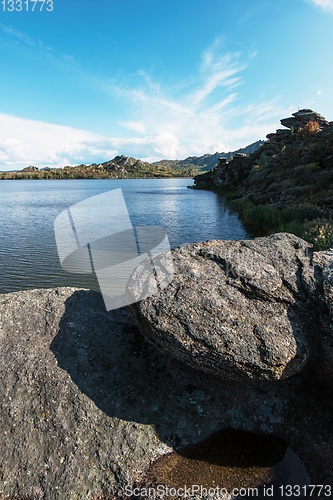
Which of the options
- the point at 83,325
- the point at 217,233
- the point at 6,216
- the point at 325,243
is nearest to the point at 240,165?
the point at 217,233

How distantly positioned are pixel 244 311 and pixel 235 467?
2.35 metres

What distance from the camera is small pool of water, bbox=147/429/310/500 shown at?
3635mm

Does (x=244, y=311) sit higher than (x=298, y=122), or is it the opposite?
(x=298, y=122)

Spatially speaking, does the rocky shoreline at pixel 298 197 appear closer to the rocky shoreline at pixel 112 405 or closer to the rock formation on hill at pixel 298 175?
the rock formation on hill at pixel 298 175

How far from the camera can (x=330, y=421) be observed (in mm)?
4297

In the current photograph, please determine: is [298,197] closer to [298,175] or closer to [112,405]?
[298,175]

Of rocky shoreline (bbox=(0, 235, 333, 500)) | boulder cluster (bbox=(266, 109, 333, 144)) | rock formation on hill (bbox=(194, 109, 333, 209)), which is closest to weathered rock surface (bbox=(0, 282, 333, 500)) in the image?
rocky shoreline (bbox=(0, 235, 333, 500))

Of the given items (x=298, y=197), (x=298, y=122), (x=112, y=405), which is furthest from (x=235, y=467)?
(x=298, y=122)

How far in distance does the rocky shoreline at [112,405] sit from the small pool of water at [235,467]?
129 millimetres

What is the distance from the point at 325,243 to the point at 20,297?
32.7ft

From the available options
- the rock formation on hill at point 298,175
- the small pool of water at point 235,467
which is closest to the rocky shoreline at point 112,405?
the small pool of water at point 235,467

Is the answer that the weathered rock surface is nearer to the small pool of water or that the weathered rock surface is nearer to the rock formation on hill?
the small pool of water

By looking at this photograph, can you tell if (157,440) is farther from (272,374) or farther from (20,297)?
(20,297)

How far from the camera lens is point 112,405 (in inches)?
165
